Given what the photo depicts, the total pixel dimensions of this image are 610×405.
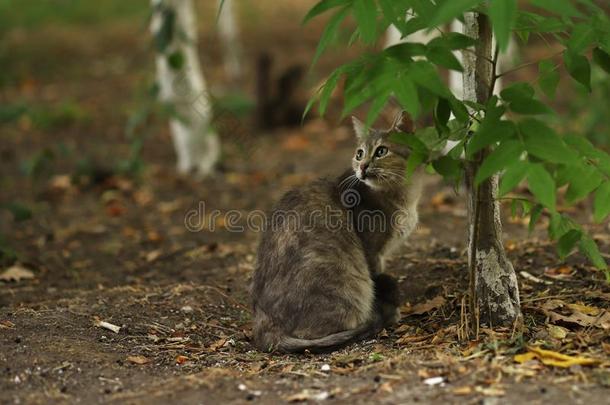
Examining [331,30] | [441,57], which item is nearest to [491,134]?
[441,57]

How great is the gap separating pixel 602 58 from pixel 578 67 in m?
0.19

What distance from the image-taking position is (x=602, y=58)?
3979 mm

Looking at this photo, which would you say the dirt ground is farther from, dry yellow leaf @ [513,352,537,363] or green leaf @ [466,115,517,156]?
green leaf @ [466,115,517,156]

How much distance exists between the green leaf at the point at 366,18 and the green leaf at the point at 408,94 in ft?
0.74

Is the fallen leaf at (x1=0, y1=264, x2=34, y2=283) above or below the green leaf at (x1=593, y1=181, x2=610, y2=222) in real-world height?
below

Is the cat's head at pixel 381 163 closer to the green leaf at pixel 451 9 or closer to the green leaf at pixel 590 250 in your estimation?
Answer: the green leaf at pixel 590 250

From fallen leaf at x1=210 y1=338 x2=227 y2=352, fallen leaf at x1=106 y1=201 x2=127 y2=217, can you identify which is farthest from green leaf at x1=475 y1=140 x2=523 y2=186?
fallen leaf at x1=106 y1=201 x2=127 y2=217

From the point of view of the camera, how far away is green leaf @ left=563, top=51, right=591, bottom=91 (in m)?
3.83

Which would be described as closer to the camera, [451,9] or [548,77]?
[451,9]

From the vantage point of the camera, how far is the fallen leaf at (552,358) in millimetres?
3734

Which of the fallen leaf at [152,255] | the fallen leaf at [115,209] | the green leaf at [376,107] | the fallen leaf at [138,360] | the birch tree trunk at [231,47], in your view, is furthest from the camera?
the birch tree trunk at [231,47]

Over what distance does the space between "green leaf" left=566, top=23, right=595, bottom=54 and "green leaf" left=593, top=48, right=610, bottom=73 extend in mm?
310

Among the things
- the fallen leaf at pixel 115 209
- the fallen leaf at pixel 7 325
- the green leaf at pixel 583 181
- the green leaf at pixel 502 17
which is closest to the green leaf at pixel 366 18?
the green leaf at pixel 502 17

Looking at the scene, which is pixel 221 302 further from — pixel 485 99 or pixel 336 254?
pixel 485 99
